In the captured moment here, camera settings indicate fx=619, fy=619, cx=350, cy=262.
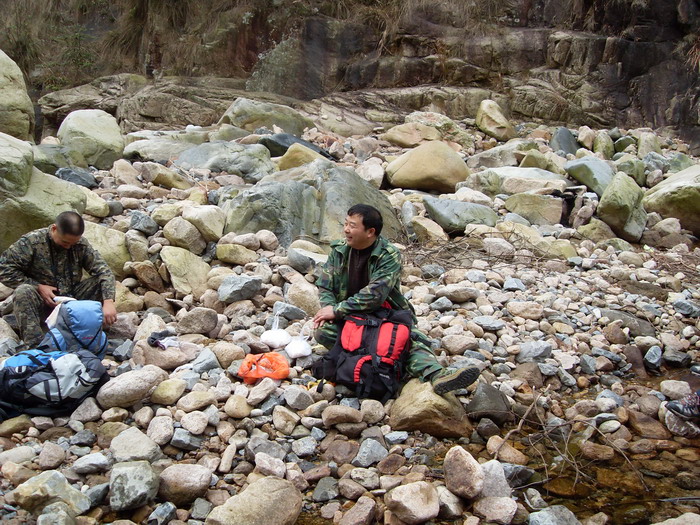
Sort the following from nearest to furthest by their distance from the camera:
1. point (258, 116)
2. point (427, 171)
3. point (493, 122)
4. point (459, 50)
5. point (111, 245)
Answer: point (111, 245), point (427, 171), point (258, 116), point (493, 122), point (459, 50)

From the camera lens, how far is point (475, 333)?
15.0ft

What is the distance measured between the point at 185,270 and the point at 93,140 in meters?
4.30

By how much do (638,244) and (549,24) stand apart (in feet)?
29.3

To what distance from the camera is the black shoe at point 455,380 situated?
3297mm

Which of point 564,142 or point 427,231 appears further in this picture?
point 564,142

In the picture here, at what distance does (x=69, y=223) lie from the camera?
391cm

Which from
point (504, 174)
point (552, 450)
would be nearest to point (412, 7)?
point (504, 174)

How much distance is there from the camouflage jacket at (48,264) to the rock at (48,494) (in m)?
1.66

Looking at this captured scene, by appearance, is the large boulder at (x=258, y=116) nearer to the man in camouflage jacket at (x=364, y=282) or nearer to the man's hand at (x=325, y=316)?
the man in camouflage jacket at (x=364, y=282)

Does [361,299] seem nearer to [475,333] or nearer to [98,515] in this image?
[475,333]

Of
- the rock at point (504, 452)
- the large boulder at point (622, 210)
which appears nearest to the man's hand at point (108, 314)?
the rock at point (504, 452)

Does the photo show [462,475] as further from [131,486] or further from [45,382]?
[45,382]

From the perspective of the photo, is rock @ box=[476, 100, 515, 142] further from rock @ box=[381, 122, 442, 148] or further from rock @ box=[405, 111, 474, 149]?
rock @ box=[381, 122, 442, 148]

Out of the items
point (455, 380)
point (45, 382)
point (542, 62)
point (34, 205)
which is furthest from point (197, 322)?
point (542, 62)
